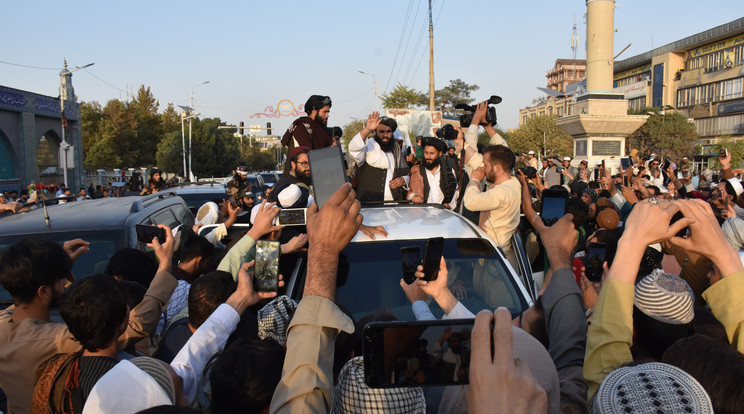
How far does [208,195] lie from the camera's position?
10.9 metres

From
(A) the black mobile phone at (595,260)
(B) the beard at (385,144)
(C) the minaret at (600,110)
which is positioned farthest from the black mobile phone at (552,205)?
(C) the minaret at (600,110)

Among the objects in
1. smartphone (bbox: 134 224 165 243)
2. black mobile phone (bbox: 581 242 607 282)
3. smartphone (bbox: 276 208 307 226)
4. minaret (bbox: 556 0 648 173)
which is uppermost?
minaret (bbox: 556 0 648 173)

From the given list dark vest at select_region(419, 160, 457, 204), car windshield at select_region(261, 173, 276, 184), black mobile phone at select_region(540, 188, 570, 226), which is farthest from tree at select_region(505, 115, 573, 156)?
black mobile phone at select_region(540, 188, 570, 226)

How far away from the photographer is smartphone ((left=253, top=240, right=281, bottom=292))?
7.96 ft

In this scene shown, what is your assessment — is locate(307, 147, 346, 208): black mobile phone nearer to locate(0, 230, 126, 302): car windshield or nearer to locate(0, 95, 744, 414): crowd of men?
locate(0, 95, 744, 414): crowd of men

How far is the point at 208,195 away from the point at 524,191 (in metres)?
7.60

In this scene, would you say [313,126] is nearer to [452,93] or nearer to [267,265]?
[267,265]

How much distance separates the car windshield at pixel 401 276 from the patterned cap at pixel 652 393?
1.79 m

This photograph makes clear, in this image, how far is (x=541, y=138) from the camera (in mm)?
68750

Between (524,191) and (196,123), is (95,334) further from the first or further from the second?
(196,123)

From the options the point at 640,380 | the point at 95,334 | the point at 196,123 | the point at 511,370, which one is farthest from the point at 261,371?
the point at 196,123

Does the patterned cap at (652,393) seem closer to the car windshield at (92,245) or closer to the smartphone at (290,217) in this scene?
the smartphone at (290,217)

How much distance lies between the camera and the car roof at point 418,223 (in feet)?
12.1

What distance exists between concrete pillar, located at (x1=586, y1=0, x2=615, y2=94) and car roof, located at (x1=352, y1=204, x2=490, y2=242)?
22012mm
